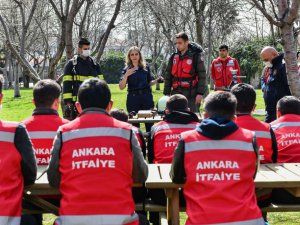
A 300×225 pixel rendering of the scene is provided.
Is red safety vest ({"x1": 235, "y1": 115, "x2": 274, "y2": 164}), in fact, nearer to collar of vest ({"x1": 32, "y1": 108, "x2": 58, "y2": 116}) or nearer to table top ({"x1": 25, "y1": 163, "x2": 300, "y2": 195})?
table top ({"x1": 25, "y1": 163, "x2": 300, "y2": 195})

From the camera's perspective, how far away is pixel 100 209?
298cm

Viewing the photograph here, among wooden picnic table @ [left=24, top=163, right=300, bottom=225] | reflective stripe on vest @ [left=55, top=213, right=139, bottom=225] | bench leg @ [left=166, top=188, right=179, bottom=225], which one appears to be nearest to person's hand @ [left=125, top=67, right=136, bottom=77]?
wooden picnic table @ [left=24, top=163, right=300, bottom=225]

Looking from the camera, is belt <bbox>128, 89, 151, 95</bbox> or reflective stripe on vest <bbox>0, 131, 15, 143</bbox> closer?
reflective stripe on vest <bbox>0, 131, 15, 143</bbox>

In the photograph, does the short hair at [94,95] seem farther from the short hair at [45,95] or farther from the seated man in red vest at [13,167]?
the short hair at [45,95]

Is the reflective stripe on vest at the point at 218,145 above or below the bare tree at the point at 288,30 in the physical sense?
below

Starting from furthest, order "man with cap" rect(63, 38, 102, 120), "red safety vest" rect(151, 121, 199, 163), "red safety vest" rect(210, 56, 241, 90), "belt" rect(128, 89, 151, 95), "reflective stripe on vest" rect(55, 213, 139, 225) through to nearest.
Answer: "red safety vest" rect(210, 56, 241, 90) < "belt" rect(128, 89, 151, 95) < "man with cap" rect(63, 38, 102, 120) < "red safety vest" rect(151, 121, 199, 163) < "reflective stripe on vest" rect(55, 213, 139, 225)

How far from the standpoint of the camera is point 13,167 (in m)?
3.20

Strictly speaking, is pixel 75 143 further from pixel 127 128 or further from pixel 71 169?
pixel 127 128

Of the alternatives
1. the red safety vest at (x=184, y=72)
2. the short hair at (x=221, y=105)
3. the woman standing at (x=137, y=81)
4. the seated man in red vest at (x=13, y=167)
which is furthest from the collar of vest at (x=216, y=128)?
the woman standing at (x=137, y=81)

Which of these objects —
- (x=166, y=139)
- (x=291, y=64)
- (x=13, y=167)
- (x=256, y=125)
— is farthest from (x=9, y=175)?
(x=291, y=64)

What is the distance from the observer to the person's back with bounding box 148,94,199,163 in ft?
14.7

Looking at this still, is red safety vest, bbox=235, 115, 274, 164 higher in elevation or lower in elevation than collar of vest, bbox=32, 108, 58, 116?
lower

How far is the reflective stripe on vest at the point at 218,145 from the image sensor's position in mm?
3189

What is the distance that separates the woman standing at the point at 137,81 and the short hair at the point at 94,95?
5.19 metres
